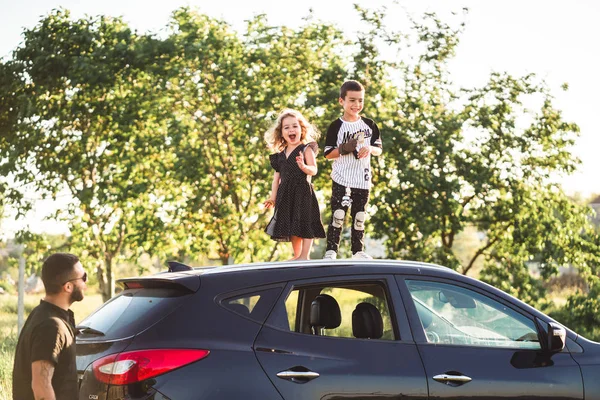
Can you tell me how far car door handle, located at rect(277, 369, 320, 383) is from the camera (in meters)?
5.23

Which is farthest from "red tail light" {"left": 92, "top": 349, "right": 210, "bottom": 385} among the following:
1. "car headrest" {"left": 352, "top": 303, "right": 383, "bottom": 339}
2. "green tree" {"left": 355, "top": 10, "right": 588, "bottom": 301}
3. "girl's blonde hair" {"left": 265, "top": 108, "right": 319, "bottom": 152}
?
Answer: "green tree" {"left": 355, "top": 10, "right": 588, "bottom": 301}

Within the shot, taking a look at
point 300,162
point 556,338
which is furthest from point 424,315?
point 300,162

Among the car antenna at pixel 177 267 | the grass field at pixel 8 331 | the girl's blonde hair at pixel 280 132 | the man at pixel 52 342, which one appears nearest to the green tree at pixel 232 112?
the grass field at pixel 8 331

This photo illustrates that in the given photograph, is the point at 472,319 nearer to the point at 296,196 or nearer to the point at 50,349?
the point at 50,349

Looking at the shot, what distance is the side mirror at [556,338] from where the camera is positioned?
19.7 ft

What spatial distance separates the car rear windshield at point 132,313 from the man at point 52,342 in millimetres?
262

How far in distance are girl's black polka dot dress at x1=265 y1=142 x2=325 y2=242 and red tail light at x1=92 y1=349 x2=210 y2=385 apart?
3.96m

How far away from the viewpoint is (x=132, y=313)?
5277 mm

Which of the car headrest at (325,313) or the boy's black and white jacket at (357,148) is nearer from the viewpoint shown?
the car headrest at (325,313)

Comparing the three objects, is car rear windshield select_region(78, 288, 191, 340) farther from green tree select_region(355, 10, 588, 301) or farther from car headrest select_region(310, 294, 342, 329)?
green tree select_region(355, 10, 588, 301)

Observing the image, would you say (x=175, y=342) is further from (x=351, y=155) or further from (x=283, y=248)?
(x=283, y=248)

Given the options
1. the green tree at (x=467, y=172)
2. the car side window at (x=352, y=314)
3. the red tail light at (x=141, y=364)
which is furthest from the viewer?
the green tree at (x=467, y=172)

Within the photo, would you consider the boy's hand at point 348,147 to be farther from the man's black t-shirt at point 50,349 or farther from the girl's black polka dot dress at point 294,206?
the man's black t-shirt at point 50,349

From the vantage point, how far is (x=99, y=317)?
219 inches
